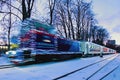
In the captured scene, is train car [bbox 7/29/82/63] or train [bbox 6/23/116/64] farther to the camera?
train car [bbox 7/29/82/63]

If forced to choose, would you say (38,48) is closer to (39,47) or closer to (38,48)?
(38,48)

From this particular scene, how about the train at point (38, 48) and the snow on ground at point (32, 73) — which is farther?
the train at point (38, 48)

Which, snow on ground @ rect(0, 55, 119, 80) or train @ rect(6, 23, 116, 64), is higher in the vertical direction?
train @ rect(6, 23, 116, 64)

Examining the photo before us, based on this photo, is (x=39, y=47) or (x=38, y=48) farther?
(x=39, y=47)

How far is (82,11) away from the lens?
63188 millimetres

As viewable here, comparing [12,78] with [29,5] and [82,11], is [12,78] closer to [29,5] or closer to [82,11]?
[29,5]

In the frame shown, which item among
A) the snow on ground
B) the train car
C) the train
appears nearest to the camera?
the snow on ground

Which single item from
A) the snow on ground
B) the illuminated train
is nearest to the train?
the illuminated train

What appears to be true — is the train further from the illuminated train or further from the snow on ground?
the snow on ground

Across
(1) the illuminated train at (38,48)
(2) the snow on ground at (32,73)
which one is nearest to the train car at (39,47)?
(1) the illuminated train at (38,48)

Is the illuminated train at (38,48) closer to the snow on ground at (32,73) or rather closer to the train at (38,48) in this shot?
the train at (38,48)

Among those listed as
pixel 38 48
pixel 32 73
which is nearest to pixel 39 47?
pixel 38 48

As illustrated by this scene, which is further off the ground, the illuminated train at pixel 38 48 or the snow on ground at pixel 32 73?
the illuminated train at pixel 38 48

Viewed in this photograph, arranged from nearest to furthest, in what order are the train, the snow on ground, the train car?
1. the snow on ground
2. the train
3. the train car
